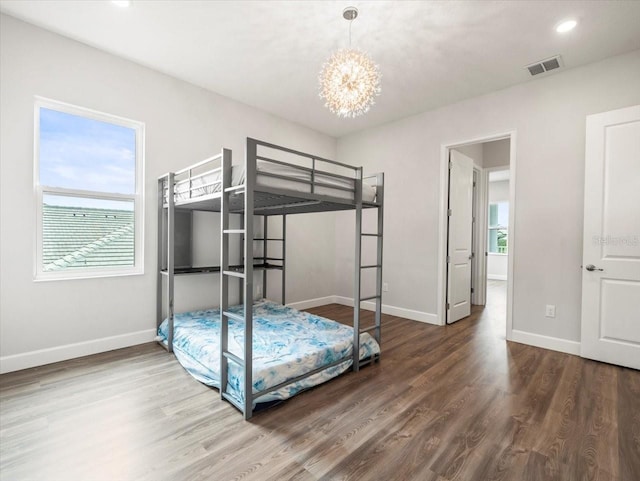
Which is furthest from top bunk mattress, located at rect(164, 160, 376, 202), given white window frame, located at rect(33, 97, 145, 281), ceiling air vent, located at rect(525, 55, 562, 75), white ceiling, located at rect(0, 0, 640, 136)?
ceiling air vent, located at rect(525, 55, 562, 75)

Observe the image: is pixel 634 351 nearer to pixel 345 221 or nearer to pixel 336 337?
pixel 336 337

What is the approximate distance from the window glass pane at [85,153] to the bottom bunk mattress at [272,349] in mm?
1546

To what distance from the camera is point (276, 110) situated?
163 inches

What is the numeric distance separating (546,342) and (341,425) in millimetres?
2576

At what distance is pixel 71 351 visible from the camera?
273 centimetres

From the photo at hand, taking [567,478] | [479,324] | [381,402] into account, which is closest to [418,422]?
[381,402]

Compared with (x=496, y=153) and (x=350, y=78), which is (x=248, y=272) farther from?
(x=496, y=153)

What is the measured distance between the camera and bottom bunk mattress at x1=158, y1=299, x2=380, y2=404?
6.88ft

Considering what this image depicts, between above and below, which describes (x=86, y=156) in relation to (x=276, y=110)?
below

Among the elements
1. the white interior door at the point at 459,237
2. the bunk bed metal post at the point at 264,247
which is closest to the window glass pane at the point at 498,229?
the white interior door at the point at 459,237

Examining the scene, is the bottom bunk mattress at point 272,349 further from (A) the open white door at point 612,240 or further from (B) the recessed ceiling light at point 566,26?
(B) the recessed ceiling light at point 566,26

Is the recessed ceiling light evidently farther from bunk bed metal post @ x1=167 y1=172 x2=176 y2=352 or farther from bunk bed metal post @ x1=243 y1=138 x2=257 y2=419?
bunk bed metal post @ x1=167 y1=172 x2=176 y2=352

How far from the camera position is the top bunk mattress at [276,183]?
206cm

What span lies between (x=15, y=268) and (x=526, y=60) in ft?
16.0
